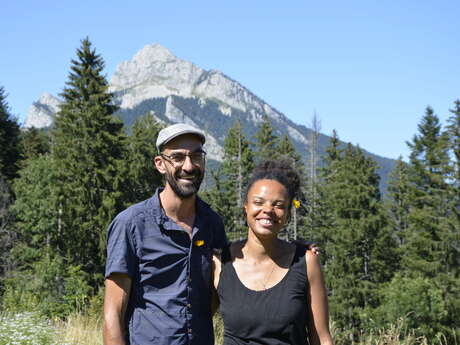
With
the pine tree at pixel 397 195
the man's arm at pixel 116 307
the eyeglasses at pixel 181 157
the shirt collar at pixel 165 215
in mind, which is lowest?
the man's arm at pixel 116 307

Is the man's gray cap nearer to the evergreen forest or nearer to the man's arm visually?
the man's arm

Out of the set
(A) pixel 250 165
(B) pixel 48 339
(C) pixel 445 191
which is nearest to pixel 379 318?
(C) pixel 445 191

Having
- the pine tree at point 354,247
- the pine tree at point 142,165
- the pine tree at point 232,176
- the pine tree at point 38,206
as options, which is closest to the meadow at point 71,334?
the pine tree at point 38,206

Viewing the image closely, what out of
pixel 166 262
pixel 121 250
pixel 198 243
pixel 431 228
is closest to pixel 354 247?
pixel 431 228

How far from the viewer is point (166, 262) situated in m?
3.02

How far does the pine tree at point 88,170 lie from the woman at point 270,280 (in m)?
23.1

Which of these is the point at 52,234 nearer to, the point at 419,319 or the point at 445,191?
the point at 419,319

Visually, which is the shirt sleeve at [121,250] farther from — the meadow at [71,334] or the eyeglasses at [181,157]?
the meadow at [71,334]

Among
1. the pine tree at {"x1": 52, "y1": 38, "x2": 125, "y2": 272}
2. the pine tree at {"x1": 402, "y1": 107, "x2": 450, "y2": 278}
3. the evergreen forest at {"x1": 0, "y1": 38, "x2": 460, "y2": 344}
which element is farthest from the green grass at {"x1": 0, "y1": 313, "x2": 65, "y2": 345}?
the pine tree at {"x1": 402, "y1": 107, "x2": 450, "y2": 278}

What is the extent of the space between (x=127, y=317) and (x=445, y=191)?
91.8 feet

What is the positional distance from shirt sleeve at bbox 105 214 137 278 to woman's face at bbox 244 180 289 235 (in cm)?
73

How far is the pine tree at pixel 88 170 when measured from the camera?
2583cm

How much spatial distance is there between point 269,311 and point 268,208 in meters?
0.59

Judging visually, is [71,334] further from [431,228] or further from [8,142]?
[8,142]
